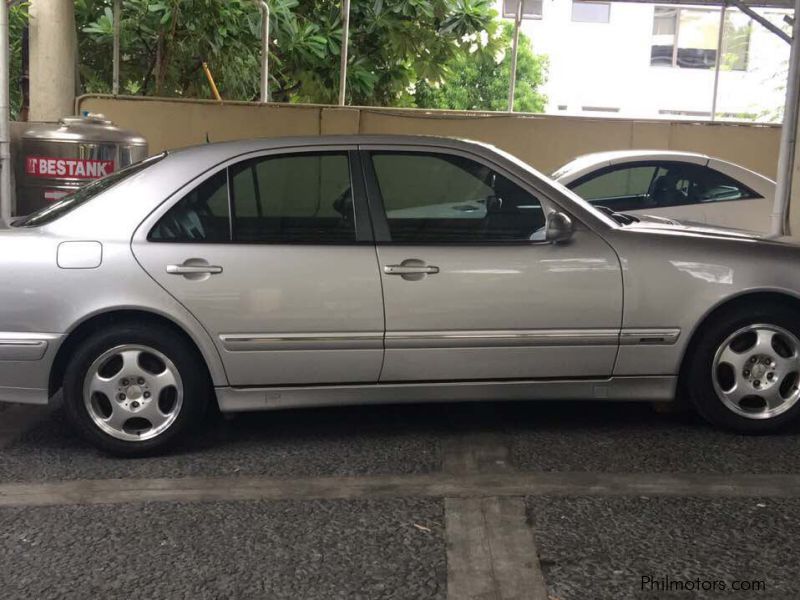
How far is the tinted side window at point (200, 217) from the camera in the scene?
454 cm

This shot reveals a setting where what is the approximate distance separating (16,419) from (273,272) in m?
1.89

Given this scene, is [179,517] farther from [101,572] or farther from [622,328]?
[622,328]

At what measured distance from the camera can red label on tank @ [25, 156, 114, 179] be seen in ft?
23.7

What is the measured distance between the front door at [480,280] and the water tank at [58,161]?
3331 mm

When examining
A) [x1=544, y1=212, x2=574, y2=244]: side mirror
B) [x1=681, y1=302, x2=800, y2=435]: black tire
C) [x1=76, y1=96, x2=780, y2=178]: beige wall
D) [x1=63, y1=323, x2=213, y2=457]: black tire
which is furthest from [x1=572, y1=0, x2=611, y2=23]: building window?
[x1=63, y1=323, x2=213, y2=457]: black tire

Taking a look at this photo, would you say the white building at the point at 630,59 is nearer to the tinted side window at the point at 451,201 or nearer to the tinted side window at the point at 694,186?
the tinted side window at the point at 694,186

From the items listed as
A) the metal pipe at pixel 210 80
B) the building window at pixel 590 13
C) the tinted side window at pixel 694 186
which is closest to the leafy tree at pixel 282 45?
the metal pipe at pixel 210 80

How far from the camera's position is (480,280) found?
4.58m

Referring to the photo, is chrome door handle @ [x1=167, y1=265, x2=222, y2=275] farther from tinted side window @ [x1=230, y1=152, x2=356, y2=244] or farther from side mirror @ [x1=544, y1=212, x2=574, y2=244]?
Answer: side mirror @ [x1=544, y1=212, x2=574, y2=244]

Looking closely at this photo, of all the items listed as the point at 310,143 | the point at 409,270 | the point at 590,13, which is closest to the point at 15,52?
the point at 310,143

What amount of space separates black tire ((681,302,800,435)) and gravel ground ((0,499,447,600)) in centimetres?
162

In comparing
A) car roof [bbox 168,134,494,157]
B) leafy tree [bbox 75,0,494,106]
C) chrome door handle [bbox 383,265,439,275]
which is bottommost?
chrome door handle [bbox 383,265,439,275]

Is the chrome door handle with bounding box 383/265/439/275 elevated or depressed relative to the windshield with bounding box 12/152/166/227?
depressed

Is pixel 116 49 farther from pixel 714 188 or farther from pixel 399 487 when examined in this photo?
pixel 399 487
